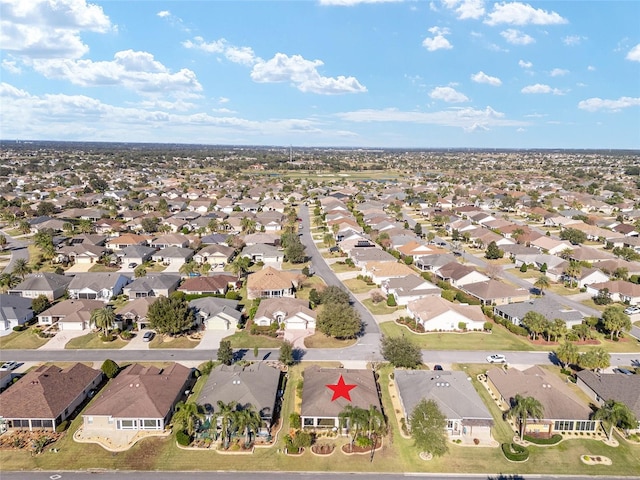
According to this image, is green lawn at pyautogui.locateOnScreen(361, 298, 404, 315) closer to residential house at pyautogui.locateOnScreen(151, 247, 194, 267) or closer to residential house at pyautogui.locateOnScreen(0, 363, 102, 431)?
residential house at pyautogui.locateOnScreen(0, 363, 102, 431)

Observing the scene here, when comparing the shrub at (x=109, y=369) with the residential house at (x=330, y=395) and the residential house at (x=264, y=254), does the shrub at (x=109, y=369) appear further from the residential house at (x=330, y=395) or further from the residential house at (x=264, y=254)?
the residential house at (x=264, y=254)

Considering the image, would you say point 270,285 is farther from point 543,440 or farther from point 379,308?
point 543,440

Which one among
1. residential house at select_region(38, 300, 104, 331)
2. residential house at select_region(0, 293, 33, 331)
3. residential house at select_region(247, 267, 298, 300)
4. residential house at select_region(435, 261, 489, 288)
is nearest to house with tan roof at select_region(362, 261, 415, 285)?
residential house at select_region(435, 261, 489, 288)

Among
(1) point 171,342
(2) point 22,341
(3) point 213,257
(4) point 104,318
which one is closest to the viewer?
(4) point 104,318

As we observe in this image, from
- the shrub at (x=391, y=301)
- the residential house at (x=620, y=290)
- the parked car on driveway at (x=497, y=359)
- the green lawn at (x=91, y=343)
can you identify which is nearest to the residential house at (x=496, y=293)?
the residential house at (x=620, y=290)

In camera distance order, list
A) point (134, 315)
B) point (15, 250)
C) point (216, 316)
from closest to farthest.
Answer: point (216, 316)
point (134, 315)
point (15, 250)

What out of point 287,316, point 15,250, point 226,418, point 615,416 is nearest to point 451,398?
point 615,416

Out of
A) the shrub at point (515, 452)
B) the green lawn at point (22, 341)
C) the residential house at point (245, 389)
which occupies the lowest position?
the green lawn at point (22, 341)
